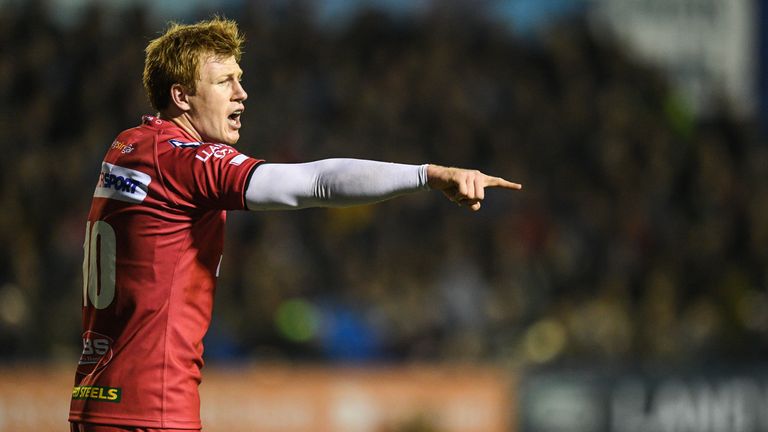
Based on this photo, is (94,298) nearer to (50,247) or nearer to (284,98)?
(50,247)

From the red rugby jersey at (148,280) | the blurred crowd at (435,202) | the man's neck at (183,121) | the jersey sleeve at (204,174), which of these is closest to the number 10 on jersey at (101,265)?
the red rugby jersey at (148,280)

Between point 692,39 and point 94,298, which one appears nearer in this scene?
point 94,298

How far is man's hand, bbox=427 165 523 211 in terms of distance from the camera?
11.1 ft

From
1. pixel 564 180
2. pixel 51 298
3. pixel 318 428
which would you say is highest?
pixel 564 180

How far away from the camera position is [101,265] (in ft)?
12.1

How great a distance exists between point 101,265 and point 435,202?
264 inches

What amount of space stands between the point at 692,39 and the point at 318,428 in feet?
22.9

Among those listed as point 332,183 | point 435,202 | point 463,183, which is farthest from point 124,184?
point 435,202

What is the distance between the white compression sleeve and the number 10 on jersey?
18.3 inches

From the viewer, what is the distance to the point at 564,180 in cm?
1129

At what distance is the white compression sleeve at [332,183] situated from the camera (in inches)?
137

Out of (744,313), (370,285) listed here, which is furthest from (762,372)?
(370,285)

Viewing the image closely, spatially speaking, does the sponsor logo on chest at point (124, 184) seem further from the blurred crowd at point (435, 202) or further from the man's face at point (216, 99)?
the blurred crowd at point (435, 202)

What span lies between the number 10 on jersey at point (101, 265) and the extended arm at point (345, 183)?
477 millimetres
